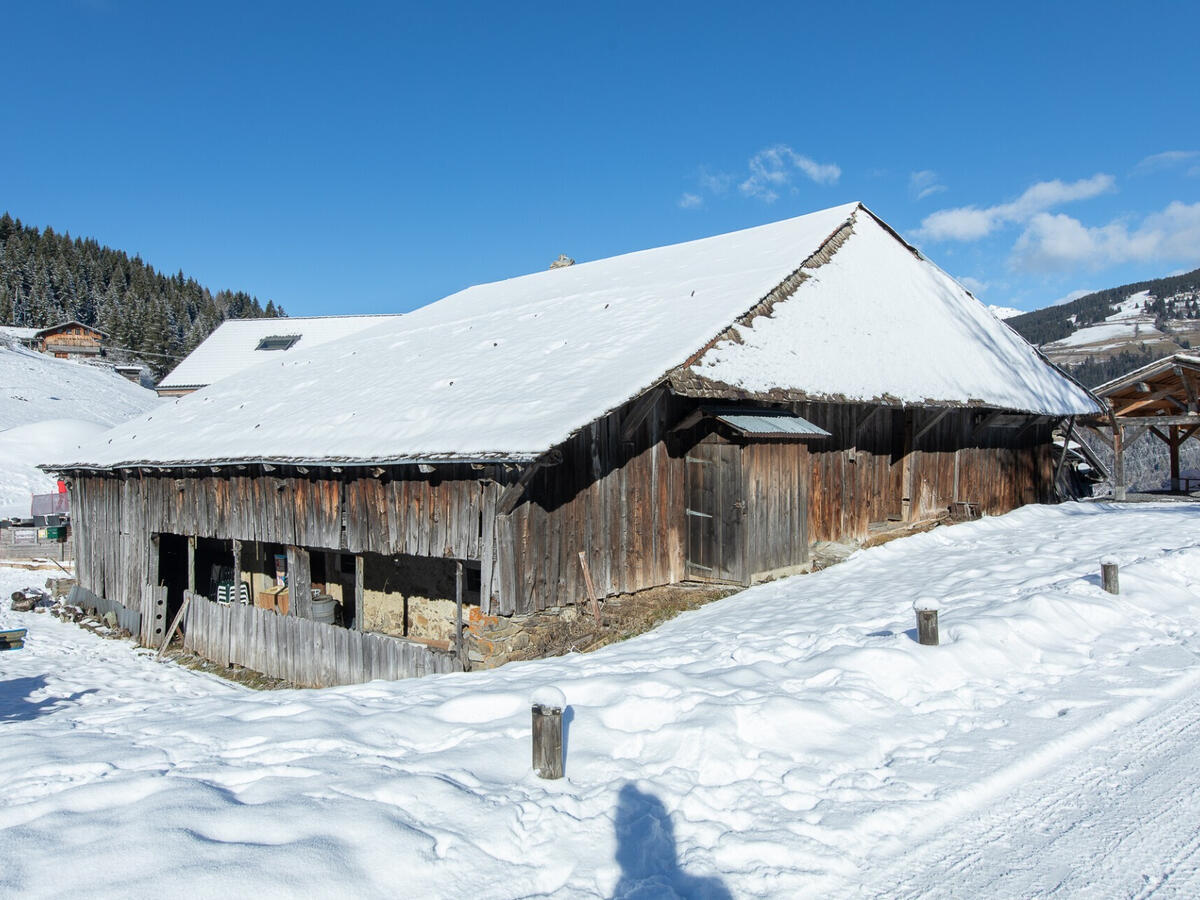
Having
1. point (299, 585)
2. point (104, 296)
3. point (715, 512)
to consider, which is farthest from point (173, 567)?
point (104, 296)

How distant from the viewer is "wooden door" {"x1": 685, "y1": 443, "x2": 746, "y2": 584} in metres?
11.0

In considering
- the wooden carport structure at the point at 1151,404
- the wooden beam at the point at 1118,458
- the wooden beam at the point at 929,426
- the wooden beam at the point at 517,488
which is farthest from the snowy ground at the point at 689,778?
the wooden carport structure at the point at 1151,404

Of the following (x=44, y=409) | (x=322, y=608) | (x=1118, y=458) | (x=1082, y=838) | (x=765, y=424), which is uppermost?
(x=44, y=409)

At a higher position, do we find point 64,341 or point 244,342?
point 64,341

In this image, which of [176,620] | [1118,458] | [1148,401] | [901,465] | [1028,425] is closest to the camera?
[901,465]

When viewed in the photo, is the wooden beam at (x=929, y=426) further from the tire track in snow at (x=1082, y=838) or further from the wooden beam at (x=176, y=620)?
the wooden beam at (x=176, y=620)

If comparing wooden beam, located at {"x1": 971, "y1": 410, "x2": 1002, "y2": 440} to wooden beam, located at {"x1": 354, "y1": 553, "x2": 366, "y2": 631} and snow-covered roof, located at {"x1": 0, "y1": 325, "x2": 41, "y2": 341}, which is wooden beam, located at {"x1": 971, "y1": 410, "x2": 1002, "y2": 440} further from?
snow-covered roof, located at {"x1": 0, "y1": 325, "x2": 41, "y2": 341}

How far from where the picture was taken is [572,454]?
32.5 ft

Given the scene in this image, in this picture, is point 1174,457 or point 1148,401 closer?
point 1148,401

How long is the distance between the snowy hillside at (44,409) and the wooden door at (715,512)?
2508 cm

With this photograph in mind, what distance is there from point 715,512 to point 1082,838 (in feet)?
24.2

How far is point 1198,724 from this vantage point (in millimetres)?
5426

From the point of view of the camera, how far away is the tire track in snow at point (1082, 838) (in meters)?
3.57

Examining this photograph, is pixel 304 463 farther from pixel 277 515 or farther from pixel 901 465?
pixel 901 465
